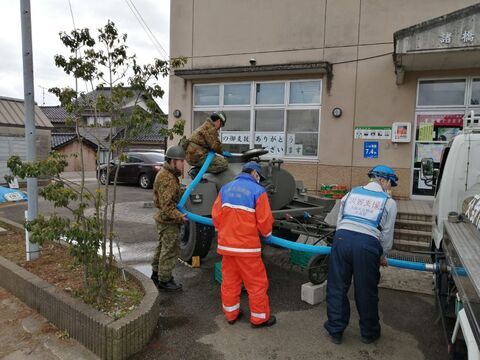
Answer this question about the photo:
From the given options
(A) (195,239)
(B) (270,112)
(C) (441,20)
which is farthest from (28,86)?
(C) (441,20)

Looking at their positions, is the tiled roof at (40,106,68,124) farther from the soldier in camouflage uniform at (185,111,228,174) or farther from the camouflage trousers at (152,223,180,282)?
the camouflage trousers at (152,223,180,282)

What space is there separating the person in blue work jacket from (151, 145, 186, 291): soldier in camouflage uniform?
6.37 ft

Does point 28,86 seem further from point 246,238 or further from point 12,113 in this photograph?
point 12,113

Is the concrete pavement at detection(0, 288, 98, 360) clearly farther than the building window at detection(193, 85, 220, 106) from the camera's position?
No

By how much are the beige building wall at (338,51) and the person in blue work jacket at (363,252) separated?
6.25 m

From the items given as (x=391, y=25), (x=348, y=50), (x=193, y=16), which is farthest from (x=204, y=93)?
(x=391, y=25)

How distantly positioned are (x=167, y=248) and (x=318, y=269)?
184 cm

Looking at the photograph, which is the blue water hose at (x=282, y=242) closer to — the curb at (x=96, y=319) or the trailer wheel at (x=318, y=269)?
the trailer wheel at (x=318, y=269)

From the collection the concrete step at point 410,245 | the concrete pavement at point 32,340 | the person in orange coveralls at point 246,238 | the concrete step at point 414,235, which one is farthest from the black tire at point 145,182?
the person in orange coveralls at point 246,238

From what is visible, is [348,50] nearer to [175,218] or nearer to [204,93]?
[204,93]

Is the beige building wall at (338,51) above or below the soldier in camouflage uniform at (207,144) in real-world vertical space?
above

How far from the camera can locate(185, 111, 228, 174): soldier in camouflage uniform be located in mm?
5305

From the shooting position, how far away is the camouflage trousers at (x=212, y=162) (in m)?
5.39

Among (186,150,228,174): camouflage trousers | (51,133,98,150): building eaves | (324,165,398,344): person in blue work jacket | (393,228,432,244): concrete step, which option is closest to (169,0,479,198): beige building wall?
(393,228,432,244): concrete step
